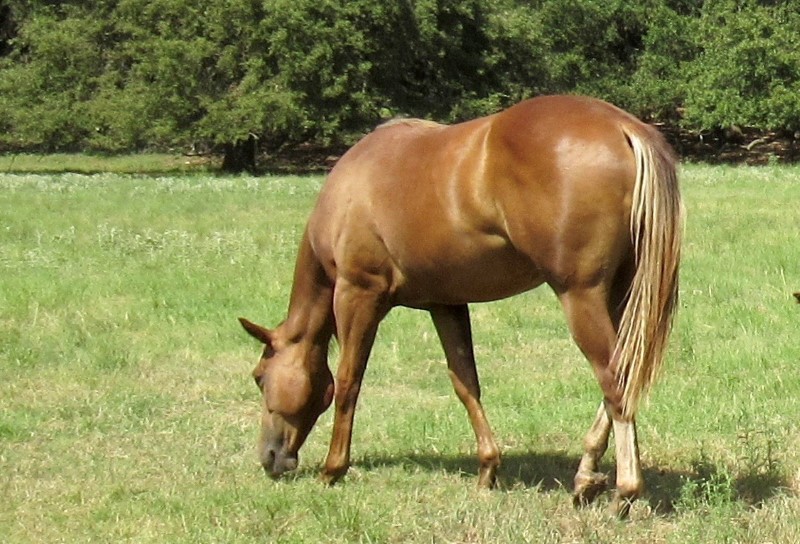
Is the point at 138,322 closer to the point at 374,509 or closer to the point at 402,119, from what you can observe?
the point at 402,119

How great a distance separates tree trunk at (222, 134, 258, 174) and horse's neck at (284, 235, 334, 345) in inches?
1089

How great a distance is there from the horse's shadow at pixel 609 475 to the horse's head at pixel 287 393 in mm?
418

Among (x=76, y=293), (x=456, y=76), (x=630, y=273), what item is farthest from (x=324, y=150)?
(x=630, y=273)

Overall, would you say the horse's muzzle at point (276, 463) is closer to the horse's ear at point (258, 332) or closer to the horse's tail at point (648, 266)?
the horse's ear at point (258, 332)

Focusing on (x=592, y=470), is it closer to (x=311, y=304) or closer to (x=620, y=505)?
(x=620, y=505)

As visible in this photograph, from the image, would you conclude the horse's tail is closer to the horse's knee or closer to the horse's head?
the horse's knee

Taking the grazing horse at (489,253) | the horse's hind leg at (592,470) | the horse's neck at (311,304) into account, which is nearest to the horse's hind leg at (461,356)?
the grazing horse at (489,253)

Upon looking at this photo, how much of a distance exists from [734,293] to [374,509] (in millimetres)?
6297

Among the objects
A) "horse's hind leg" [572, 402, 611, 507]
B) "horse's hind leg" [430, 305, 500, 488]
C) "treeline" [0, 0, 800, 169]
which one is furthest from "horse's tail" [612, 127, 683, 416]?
"treeline" [0, 0, 800, 169]

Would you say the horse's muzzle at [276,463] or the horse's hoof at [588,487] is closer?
the horse's hoof at [588,487]

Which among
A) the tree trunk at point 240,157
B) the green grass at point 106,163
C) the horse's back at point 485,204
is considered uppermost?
the horse's back at point 485,204

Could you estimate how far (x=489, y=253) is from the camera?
543 centimetres

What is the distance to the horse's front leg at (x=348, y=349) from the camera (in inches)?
235

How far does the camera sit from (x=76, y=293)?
36.6 feet
